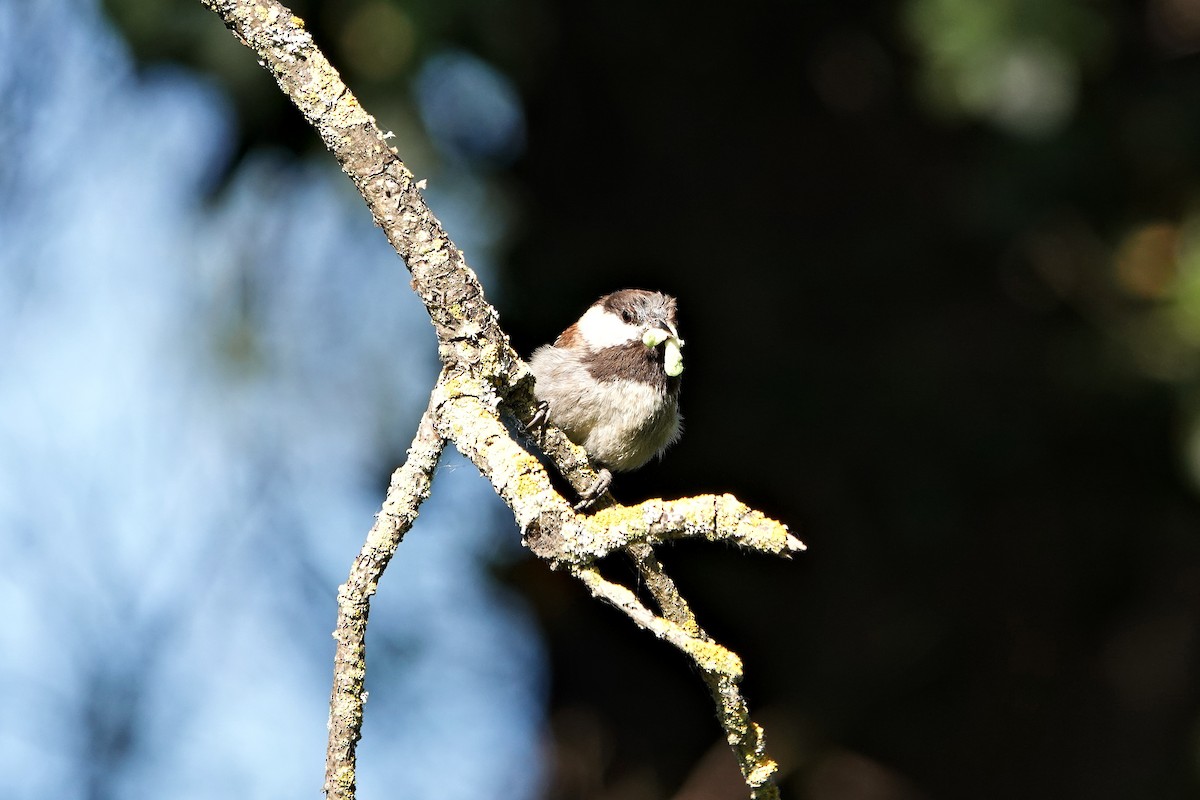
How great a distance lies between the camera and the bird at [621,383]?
3.55 meters

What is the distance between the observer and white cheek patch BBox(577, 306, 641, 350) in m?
3.76

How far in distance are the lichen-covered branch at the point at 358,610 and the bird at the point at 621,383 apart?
1416 millimetres

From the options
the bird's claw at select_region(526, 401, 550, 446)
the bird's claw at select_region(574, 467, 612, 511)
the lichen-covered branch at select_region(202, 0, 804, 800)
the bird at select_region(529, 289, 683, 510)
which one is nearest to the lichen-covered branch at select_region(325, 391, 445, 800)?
the lichen-covered branch at select_region(202, 0, 804, 800)

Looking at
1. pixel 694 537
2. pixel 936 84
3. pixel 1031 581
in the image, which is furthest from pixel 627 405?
pixel 1031 581

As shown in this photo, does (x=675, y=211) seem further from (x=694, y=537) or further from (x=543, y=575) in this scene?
(x=694, y=537)

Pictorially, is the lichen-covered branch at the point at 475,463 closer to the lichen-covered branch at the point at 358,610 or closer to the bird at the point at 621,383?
the lichen-covered branch at the point at 358,610

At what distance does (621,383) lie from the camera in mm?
3596

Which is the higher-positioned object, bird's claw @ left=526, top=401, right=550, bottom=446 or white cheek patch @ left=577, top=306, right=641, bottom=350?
white cheek patch @ left=577, top=306, right=641, bottom=350

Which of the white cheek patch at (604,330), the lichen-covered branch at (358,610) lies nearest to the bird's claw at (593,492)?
the lichen-covered branch at (358,610)

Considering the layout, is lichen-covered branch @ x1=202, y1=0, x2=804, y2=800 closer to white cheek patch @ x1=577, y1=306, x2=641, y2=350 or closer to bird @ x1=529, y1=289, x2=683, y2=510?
bird @ x1=529, y1=289, x2=683, y2=510

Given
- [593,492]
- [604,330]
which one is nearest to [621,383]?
[604,330]

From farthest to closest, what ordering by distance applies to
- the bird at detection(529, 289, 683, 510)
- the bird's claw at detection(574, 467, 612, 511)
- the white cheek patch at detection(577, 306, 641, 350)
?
1. the white cheek patch at detection(577, 306, 641, 350)
2. the bird at detection(529, 289, 683, 510)
3. the bird's claw at detection(574, 467, 612, 511)

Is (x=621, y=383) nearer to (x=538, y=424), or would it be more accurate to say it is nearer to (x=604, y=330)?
(x=604, y=330)

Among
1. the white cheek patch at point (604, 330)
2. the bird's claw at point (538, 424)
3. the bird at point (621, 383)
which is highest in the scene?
the white cheek patch at point (604, 330)
